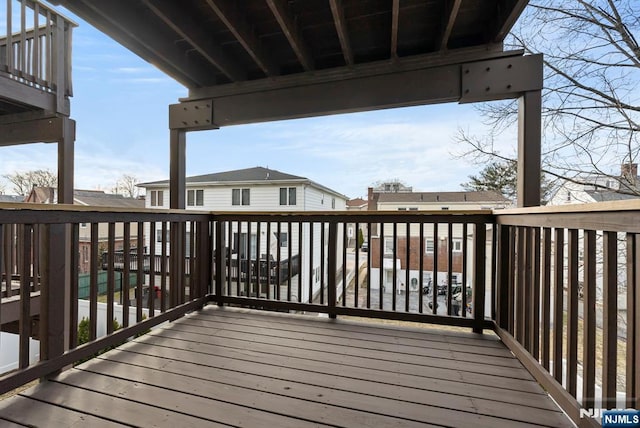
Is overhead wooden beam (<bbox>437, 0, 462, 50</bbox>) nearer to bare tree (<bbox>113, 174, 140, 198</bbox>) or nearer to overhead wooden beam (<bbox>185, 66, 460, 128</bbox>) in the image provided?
overhead wooden beam (<bbox>185, 66, 460, 128</bbox>)

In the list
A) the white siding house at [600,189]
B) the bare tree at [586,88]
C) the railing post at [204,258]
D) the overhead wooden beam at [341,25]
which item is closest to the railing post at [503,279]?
the overhead wooden beam at [341,25]

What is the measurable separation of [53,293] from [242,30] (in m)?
2.17

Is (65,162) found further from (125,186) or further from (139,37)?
(125,186)

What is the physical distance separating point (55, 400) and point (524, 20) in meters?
7.22

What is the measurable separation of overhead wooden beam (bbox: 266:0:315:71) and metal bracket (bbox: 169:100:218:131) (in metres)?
1.15

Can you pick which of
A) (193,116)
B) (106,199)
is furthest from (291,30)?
(106,199)

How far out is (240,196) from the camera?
950cm

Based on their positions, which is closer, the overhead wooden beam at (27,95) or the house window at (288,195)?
the overhead wooden beam at (27,95)

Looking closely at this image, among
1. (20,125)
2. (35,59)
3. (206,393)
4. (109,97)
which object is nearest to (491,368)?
(206,393)

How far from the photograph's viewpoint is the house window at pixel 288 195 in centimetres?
938

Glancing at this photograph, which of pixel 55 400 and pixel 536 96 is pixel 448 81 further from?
pixel 55 400

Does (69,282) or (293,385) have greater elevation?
(69,282)

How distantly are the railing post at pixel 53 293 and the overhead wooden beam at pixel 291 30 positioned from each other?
1898 millimetres

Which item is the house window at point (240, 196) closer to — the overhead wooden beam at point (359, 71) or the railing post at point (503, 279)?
the overhead wooden beam at point (359, 71)
